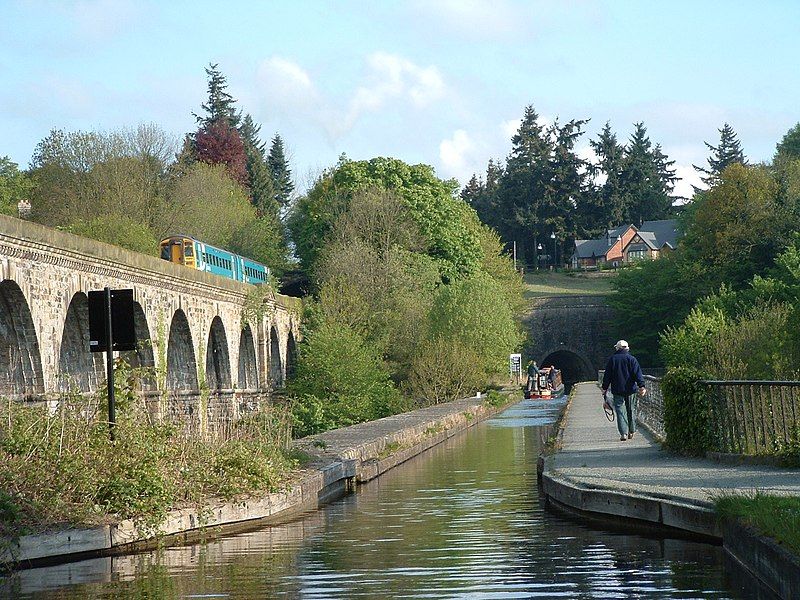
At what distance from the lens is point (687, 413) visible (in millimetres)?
15578

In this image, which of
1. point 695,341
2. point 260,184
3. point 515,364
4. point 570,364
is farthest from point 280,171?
point 695,341

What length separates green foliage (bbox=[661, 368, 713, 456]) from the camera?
50.2 ft

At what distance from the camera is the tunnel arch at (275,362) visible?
45.9 metres

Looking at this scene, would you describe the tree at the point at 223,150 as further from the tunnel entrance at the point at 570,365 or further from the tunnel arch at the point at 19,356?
the tunnel arch at the point at 19,356

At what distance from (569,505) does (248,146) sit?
277 feet

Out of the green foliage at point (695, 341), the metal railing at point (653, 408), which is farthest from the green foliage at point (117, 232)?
the metal railing at point (653, 408)

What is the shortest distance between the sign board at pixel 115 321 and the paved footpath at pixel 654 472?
4.84 meters

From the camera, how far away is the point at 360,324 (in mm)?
48000

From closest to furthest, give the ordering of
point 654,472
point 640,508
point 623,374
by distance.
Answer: point 640,508 → point 654,472 → point 623,374

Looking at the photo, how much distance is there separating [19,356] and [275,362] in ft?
84.5

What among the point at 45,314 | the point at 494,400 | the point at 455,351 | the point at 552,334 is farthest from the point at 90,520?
the point at 552,334

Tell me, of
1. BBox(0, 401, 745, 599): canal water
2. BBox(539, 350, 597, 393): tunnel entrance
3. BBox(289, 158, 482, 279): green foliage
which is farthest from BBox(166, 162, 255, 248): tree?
BBox(0, 401, 745, 599): canal water

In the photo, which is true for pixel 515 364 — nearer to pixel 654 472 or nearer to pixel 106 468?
pixel 654 472

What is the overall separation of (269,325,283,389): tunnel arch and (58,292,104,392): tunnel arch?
66.8 feet
